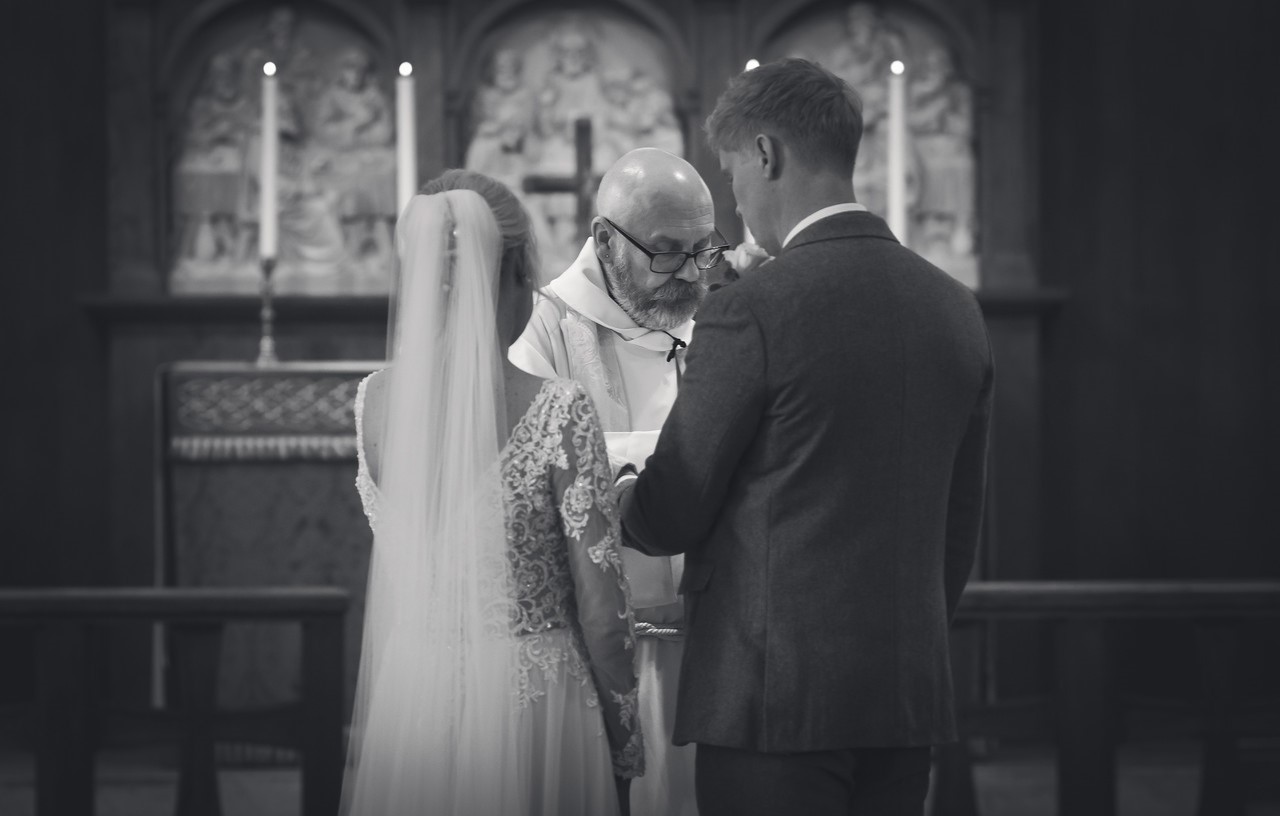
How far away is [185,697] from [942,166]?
4073 millimetres

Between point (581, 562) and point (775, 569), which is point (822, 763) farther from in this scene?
point (581, 562)

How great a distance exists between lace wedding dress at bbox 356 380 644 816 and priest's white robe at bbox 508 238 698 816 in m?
0.40

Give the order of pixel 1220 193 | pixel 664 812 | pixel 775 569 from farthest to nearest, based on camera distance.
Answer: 1. pixel 1220 193
2. pixel 664 812
3. pixel 775 569

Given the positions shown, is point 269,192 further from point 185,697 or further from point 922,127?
point 922,127

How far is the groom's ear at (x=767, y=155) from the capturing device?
2.39 metres

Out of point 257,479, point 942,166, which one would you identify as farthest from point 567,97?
point 257,479

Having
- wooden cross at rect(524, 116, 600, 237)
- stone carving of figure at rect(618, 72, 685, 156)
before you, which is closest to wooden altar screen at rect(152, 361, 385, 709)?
wooden cross at rect(524, 116, 600, 237)

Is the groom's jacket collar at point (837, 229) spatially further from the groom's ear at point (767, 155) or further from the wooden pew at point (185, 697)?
the wooden pew at point (185, 697)

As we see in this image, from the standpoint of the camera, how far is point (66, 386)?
649cm

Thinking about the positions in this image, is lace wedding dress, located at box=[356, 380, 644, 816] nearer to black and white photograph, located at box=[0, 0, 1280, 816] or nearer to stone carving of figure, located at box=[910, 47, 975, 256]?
black and white photograph, located at box=[0, 0, 1280, 816]

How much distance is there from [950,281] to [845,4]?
4476 mm

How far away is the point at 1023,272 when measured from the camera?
6.26 m

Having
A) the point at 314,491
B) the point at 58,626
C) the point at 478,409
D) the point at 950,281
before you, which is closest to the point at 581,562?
the point at 478,409

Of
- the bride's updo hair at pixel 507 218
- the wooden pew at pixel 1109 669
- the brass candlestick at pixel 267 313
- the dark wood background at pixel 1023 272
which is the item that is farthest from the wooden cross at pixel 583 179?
the bride's updo hair at pixel 507 218
